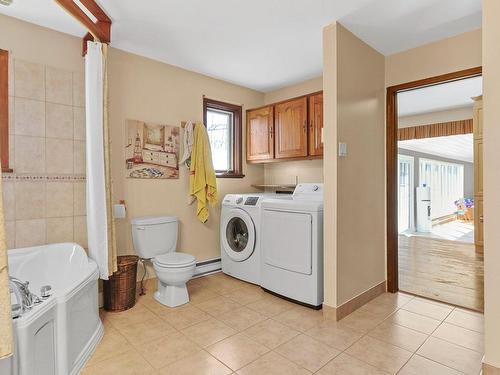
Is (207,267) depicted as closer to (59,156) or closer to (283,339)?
(283,339)

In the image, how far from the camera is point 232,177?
3.84 meters

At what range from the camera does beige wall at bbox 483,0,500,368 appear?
4.96 feet

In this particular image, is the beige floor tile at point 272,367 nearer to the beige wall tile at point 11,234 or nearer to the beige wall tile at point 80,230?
the beige wall tile at point 80,230

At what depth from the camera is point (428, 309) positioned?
254 cm

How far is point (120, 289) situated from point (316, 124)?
→ 252 cm

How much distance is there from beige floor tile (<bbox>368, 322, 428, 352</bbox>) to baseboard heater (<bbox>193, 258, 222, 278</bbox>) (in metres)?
1.96

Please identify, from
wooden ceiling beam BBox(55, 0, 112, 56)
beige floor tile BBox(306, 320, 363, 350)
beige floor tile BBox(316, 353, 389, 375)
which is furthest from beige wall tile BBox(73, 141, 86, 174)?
beige floor tile BBox(316, 353, 389, 375)

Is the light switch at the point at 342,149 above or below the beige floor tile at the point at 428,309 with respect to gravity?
above

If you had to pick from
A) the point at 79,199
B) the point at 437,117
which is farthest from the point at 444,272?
the point at 79,199

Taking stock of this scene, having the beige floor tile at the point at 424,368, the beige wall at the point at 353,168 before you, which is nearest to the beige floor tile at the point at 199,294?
the beige wall at the point at 353,168

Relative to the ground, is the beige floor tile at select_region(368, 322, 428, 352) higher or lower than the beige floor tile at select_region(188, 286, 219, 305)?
lower

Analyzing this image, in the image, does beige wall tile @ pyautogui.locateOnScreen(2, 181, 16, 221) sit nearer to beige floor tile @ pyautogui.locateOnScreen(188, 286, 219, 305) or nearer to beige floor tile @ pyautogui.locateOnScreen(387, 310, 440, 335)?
beige floor tile @ pyautogui.locateOnScreen(188, 286, 219, 305)

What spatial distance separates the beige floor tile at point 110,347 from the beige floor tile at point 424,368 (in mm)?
1731

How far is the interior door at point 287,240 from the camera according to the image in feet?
8.18
